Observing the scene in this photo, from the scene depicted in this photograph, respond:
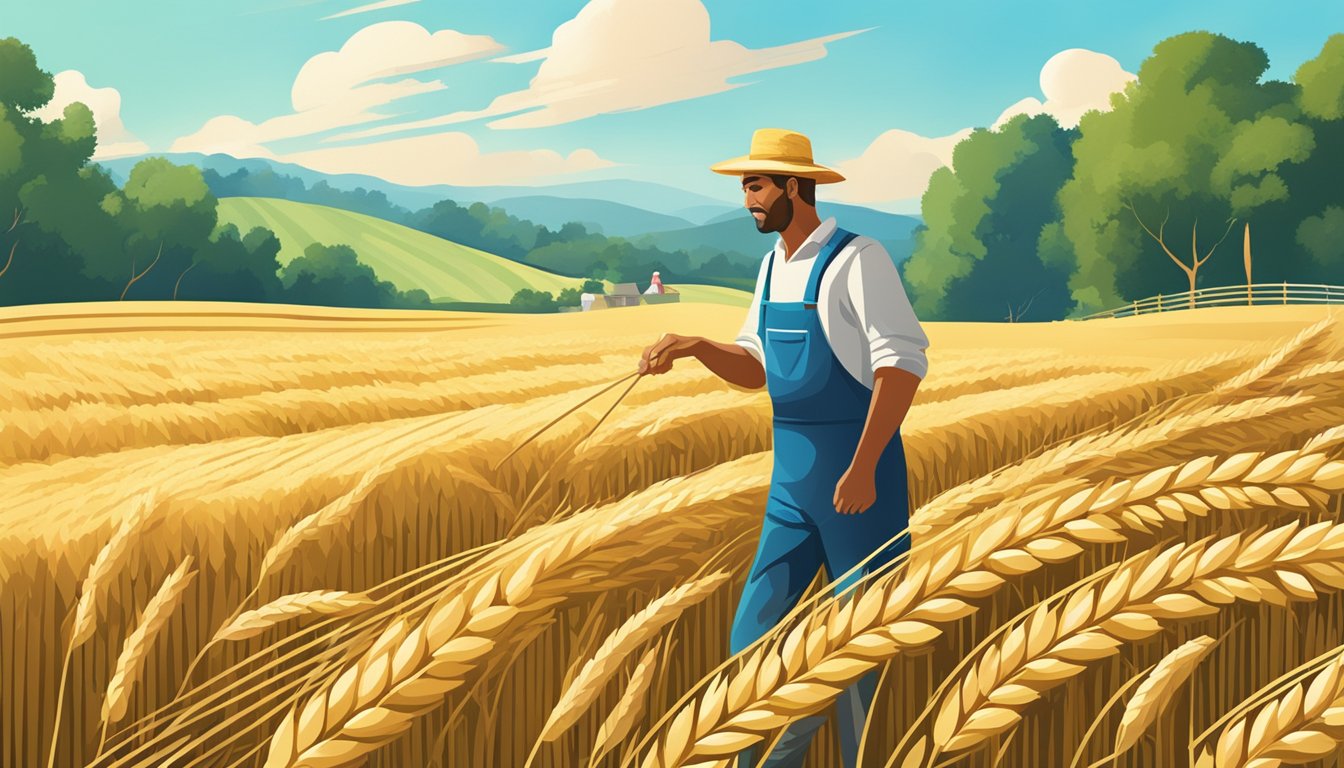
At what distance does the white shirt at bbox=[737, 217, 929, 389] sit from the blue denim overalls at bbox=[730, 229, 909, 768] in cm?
3

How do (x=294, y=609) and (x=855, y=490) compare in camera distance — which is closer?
(x=294, y=609)

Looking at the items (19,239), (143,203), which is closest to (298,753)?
(19,239)

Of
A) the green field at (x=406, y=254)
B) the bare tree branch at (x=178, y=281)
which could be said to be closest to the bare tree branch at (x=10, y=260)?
the bare tree branch at (x=178, y=281)

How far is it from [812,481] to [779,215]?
596 millimetres

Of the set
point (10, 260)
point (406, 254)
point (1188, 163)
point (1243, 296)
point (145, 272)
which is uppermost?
point (406, 254)

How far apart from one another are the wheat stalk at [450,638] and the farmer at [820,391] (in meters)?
0.64

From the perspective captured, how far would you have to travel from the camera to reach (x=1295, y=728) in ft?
4.33

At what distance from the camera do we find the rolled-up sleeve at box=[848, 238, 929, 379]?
2.26 meters

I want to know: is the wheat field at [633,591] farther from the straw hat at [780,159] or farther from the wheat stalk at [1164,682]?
the straw hat at [780,159]

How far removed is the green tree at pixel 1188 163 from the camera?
29.2m

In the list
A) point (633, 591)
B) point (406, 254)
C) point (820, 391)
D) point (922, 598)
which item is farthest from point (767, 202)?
point (406, 254)

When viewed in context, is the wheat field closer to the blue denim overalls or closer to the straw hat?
the blue denim overalls

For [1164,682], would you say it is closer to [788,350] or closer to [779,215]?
[788,350]

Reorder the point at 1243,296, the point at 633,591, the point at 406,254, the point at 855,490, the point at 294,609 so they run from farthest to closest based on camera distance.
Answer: the point at 406,254, the point at 1243,296, the point at 855,490, the point at 633,591, the point at 294,609
